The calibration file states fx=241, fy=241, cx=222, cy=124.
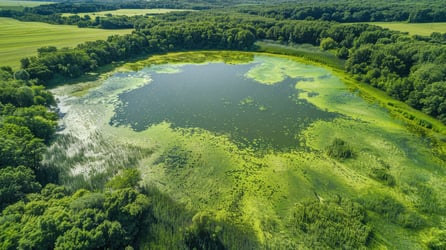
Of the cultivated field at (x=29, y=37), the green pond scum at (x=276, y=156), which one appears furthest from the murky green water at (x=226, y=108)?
the cultivated field at (x=29, y=37)

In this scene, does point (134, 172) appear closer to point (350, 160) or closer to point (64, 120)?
point (64, 120)

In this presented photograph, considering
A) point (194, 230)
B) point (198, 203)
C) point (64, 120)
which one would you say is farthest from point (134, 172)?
point (64, 120)

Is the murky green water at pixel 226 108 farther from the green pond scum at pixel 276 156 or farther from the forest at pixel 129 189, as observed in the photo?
the forest at pixel 129 189

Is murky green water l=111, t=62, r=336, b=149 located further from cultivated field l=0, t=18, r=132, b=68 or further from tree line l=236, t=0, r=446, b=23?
tree line l=236, t=0, r=446, b=23

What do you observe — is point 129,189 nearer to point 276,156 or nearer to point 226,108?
point 276,156

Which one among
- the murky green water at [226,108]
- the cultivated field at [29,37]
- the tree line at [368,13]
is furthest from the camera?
the tree line at [368,13]
